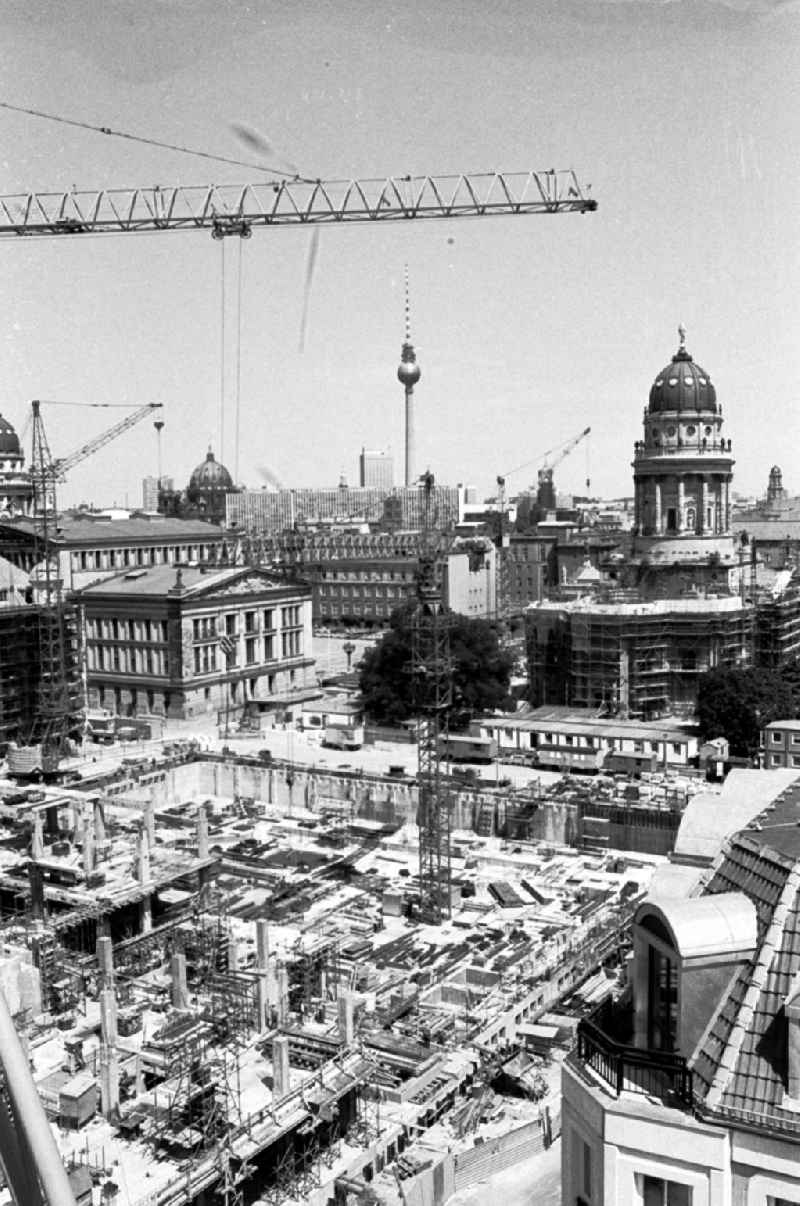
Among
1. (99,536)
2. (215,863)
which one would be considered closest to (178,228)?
(215,863)

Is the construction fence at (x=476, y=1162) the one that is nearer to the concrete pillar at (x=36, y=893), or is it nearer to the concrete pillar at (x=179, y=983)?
the concrete pillar at (x=179, y=983)

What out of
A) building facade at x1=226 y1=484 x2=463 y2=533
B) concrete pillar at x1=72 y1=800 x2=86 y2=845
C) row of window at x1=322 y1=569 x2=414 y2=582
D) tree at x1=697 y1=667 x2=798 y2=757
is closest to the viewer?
concrete pillar at x1=72 y1=800 x2=86 y2=845

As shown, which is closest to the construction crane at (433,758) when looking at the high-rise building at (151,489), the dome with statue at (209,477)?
the dome with statue at (209,477)

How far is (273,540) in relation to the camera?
95688mm

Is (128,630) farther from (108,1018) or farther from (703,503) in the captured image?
(108,1018)

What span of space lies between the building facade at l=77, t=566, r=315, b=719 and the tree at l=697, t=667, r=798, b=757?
19462 mm

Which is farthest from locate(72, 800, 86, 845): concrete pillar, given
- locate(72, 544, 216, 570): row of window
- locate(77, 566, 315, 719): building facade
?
locate(72, 544, 216, 570): row of window

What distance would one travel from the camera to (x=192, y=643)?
54.6 meters

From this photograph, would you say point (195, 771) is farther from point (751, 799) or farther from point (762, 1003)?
point (762, 1003)

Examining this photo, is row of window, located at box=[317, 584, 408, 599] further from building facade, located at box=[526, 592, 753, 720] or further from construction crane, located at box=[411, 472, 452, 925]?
construction crane, located at box=[411, 472, 452, 925]

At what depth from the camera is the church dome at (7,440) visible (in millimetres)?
81644

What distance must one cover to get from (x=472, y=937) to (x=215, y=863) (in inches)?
311

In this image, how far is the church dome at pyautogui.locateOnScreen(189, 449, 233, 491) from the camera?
11894 centimetres

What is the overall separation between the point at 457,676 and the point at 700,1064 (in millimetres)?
43687
